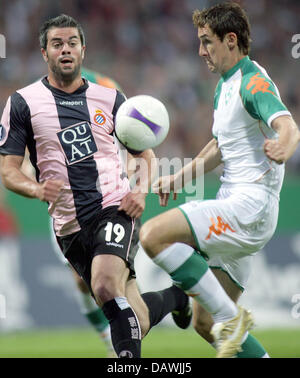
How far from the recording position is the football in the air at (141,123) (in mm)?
4867

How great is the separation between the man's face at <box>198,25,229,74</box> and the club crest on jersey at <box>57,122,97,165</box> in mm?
1088

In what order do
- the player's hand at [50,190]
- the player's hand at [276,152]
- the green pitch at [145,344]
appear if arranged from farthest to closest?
the green pitch at [145,344], the player's hand at [50,190], the player's hand at [276,152]

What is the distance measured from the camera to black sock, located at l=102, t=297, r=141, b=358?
4.64 meters

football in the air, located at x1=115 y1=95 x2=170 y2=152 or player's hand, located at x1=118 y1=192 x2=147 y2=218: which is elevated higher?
football in the air, located at x1=115 y1=95 x2=170 y2=152

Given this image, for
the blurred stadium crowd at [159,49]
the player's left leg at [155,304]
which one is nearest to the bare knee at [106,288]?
the player's left leg at [155,304]

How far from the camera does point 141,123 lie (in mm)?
4852

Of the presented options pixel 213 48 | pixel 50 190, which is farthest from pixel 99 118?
pixel 213 48

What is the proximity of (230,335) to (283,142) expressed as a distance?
4.04 ft

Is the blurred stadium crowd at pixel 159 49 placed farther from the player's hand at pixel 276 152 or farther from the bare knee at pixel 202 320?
the player's hand at pixel 276 152

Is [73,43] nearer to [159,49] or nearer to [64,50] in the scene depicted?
[64,50]

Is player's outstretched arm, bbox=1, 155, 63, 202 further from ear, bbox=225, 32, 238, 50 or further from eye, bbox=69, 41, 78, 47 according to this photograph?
ear, bbox=225, 32, 238, 50

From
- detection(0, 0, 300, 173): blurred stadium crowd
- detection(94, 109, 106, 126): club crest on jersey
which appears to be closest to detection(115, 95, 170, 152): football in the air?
detection(94, 109, 106, 126): club crest on jersey

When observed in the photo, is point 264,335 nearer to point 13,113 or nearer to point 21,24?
point 13,113

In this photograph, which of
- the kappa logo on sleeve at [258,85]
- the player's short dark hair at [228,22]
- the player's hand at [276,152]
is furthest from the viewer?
the player's short dark hair at [228,22]
